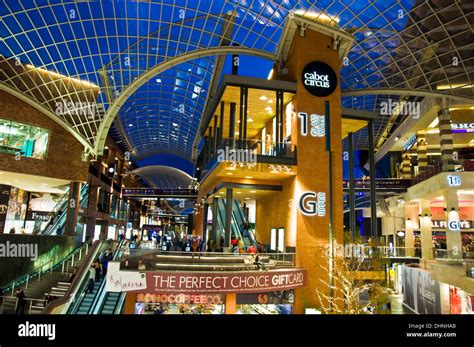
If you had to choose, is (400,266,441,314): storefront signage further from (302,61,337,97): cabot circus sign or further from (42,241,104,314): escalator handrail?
(42,241,104,314): escalator handrail

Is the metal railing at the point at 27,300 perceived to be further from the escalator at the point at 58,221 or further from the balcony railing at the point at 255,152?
the escalator at the point at 58,221

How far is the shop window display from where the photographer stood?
3084cm

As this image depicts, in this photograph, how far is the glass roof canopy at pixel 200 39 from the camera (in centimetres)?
2847

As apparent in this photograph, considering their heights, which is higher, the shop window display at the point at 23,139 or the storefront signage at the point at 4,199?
the shop window display at the point at 23,139

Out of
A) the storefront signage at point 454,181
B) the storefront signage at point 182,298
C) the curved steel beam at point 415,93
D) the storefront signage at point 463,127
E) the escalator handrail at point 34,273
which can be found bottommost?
the storefront signage at point 182,298

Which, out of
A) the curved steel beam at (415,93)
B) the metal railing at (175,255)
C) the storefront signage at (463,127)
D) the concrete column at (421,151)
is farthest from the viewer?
the concrete column at (421,151)

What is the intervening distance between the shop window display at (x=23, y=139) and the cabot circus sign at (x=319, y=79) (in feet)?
83.6

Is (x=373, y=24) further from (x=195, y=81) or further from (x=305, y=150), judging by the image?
(x=195, y=81)

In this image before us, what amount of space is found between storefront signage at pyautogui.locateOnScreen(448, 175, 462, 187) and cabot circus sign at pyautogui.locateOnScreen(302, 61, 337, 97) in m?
15.2

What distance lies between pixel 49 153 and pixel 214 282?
79.1 ft

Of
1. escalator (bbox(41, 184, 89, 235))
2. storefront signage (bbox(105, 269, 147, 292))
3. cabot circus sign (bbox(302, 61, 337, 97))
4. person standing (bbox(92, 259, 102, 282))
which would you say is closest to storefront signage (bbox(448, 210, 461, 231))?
cabot circus sign (bbox(302, 61, 337, 97))

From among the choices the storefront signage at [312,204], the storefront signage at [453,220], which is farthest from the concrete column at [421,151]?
the storefront signage at [312,204]

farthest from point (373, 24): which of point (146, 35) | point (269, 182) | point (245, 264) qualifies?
point (245, 264)

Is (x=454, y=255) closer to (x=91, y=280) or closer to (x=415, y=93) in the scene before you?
(x=415, y=93)
